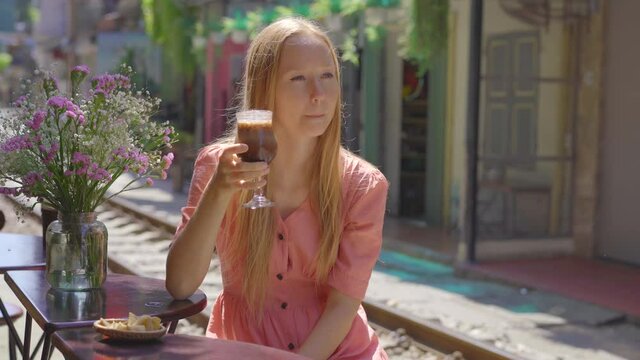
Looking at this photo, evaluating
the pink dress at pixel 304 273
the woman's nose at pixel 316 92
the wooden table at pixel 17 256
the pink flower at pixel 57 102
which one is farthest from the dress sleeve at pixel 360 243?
the wooden table at pixel 17 256

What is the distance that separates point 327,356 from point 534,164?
8.29 metres

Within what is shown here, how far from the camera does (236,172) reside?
2.82 metres

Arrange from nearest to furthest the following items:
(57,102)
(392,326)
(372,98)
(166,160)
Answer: (57,102)
(166,160)
(392,326)
(372,98)

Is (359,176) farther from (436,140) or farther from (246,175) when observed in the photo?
(436,140)

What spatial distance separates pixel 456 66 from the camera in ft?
44.2

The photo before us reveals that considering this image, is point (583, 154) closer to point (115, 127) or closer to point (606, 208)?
point (606, 208)

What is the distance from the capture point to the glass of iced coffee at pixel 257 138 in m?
2.87

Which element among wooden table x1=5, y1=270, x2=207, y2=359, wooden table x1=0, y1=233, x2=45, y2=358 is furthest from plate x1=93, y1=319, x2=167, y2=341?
wooden table x1=0, y1=233, x2=45, y2=358

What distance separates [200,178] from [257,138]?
0.35 meters

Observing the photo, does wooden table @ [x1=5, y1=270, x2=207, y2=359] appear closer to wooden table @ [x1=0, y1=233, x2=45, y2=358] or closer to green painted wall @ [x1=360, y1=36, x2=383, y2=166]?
wooden table @ [x1=0, y1=233, x2=45, y2=358]

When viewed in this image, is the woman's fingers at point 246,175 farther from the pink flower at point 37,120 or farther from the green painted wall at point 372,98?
the green painted wall at point 372,98

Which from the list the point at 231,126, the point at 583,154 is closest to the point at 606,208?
the point at 583,154

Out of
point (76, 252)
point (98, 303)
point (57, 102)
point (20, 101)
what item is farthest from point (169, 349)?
point (20, 101)

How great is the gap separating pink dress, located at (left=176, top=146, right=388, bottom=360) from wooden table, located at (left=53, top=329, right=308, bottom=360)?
34cm
